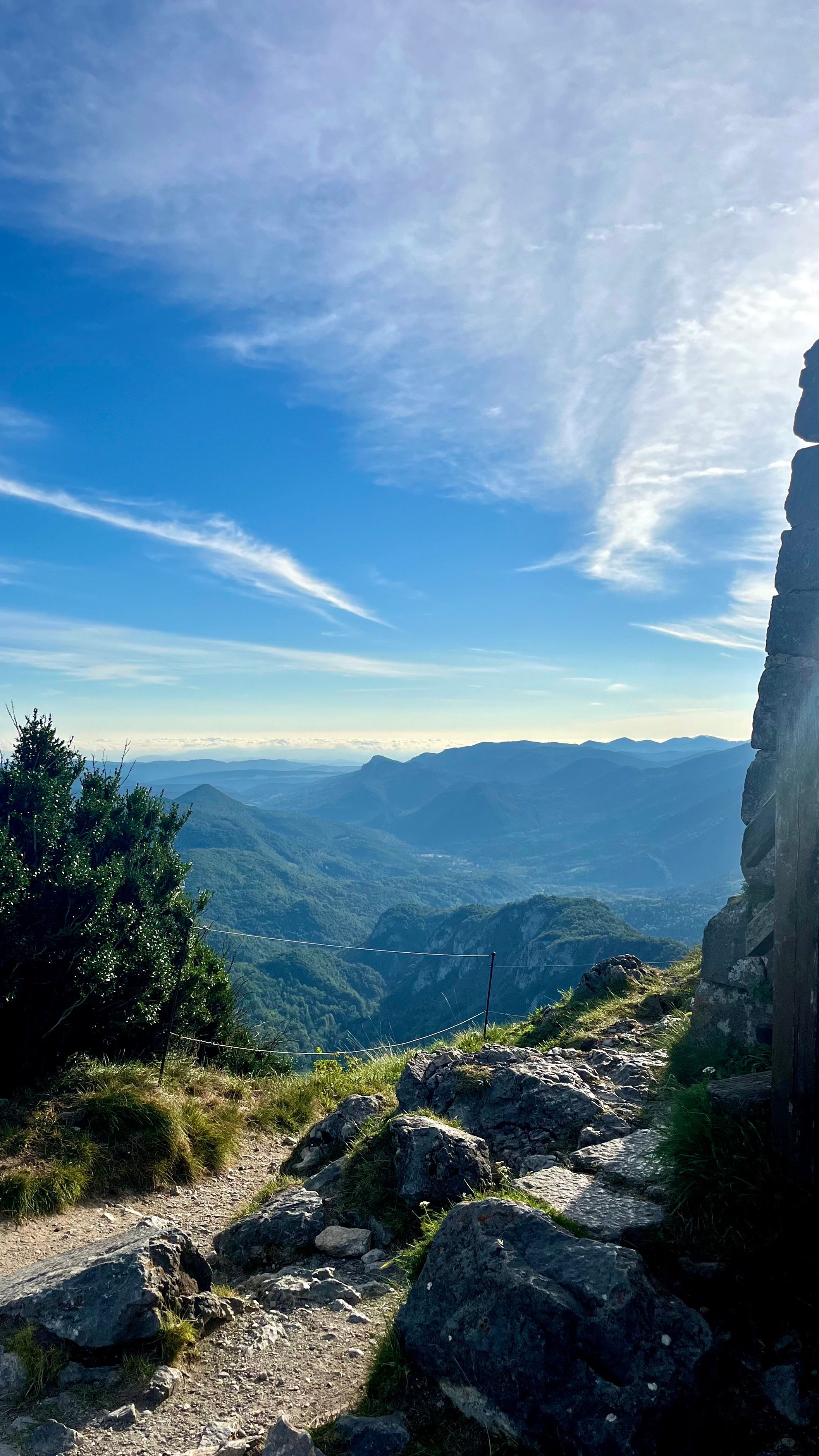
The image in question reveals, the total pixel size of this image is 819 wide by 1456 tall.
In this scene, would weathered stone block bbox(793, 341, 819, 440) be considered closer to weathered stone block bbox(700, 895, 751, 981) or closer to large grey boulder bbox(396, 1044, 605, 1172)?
weathered stone block bbox(700, 895, 751, 981)

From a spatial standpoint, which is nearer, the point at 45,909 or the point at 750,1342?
the point at 750,1342

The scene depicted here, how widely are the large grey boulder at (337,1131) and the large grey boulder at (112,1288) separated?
3084mm

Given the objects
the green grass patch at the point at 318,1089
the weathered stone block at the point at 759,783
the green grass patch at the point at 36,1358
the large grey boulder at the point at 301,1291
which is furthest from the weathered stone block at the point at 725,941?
the green grass patch at the point at 36,1358

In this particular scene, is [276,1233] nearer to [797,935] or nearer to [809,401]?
[797,935]

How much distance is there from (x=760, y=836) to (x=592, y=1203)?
4.47 metres

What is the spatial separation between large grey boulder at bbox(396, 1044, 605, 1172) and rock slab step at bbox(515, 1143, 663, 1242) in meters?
1.27

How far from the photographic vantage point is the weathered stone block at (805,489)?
7.38 metres

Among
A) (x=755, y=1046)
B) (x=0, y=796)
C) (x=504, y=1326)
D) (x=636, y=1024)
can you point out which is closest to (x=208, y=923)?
(x=0, y=796)

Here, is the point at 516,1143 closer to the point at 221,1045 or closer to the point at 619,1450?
the point at 619,1450

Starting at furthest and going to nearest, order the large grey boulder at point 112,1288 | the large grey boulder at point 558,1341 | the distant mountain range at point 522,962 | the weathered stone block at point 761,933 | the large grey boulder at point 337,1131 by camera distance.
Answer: the distant mountain range at point 522,962 → the large grey boulder at point 337,1131 → the weathered stone block at point 761,933 → the large grey boulder at point 112,1288 → the large grey boulder at point 558,1341

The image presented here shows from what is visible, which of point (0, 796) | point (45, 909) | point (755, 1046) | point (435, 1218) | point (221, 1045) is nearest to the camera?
point (435, 1218)

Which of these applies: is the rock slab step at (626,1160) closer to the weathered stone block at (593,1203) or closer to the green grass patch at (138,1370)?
the weathered stone block at (593,1203)

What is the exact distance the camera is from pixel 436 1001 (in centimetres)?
16338

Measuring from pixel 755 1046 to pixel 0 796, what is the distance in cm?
1129
